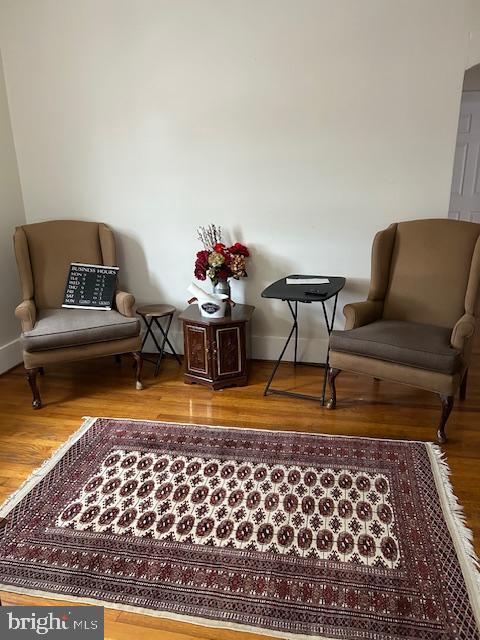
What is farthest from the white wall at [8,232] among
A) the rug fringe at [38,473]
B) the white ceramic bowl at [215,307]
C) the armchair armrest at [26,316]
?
the white ceramic bowl at [215,307]

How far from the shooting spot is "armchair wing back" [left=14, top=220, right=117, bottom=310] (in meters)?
3.38

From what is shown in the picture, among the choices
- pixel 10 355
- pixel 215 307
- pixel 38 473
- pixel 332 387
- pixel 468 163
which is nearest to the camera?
pixel 38 473

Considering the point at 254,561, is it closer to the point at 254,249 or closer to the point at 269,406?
the point at 269,406

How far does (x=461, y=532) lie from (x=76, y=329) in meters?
2.29

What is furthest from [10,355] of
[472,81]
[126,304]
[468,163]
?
[472,81]

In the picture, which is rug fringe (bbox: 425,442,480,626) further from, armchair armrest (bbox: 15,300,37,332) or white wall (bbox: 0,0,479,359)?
armchair armrest (bbox: 15,300,37,332)

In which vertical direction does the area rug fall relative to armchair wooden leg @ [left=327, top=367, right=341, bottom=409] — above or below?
below

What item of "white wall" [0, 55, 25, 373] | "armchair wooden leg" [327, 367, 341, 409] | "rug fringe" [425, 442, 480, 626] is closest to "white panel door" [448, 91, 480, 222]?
"armchair wooden leg" [327, 367, 341, 409]

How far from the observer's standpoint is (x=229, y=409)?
2891 millimetres

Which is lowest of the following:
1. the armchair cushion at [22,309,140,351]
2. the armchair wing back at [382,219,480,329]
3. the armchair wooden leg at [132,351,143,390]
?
the armchair wooden leg at [132,351,143,390]

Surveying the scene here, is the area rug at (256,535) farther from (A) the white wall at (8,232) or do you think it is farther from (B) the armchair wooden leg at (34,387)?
(A) the white wall at (8,232)

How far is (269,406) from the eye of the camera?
9.56 ft

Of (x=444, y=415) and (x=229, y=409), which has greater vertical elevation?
(x=444, y=415)

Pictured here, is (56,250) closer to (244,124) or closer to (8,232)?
(8,232)
